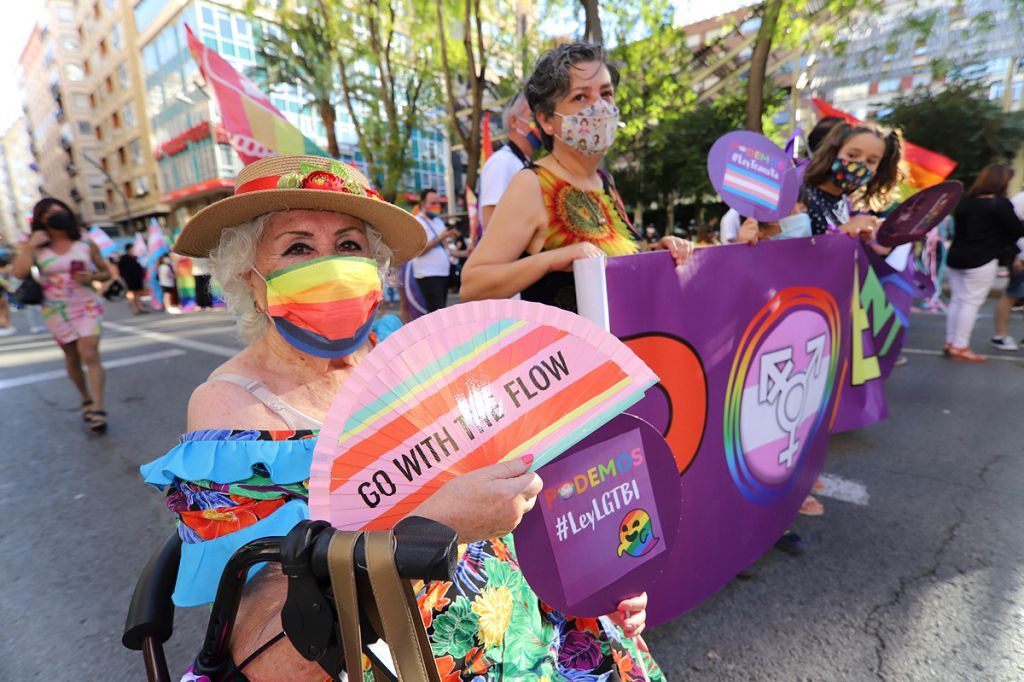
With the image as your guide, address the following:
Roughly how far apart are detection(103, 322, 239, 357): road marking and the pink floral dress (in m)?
1.99

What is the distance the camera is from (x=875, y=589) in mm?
2006

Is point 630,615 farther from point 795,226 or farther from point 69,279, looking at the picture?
point 69,279

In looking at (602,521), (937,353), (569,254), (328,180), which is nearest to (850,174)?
(569,254)

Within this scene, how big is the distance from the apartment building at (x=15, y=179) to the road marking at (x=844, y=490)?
320 ft

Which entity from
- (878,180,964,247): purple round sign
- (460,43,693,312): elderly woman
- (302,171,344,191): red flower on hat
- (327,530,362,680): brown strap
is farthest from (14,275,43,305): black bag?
(878,180,964,247): purple round sign

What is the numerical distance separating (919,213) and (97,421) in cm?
606

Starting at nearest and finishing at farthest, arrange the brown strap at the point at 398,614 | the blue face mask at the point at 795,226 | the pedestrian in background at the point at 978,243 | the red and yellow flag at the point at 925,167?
the brown strap at the point at 398,614, the blue face mask at the point at 795,226, the red and yellow flag at the point at 925,167, the pedestrian in background at the point at 978,243

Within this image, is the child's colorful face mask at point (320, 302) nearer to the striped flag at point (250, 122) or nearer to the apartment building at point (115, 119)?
the striped flag at point (250, 122)

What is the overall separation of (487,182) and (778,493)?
7.08ft

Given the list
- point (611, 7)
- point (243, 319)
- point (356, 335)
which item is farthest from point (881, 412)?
point (611, 7)

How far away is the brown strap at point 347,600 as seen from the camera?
56 cm

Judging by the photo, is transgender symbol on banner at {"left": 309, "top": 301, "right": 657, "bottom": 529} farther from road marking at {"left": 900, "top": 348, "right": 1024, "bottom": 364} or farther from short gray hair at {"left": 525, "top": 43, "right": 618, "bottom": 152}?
road marking at {"left": 900, "top": 348, "right": 1024, "bottom": 364}

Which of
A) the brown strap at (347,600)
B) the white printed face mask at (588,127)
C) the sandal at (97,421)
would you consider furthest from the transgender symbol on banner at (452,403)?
the sandal at (97,421)

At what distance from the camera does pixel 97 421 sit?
14.2ft
